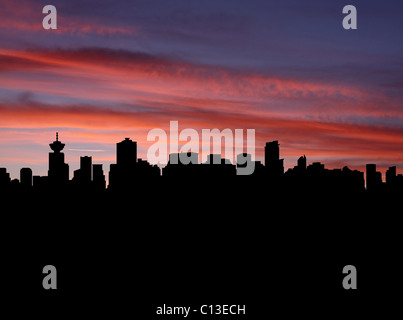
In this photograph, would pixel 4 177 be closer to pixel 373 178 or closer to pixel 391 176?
pixel 373 178

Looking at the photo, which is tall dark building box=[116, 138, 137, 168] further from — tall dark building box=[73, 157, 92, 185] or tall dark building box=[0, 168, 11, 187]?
tall dark building box=[0, 168, 11, 187]

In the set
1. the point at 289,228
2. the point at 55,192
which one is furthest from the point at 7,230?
the point at 289,228

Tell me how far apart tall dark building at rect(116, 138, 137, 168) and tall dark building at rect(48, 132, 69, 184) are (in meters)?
9.41

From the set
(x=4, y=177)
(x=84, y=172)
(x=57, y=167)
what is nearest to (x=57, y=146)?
(x=57, y=167)

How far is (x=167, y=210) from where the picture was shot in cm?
10706

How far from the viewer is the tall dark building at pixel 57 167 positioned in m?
90.7

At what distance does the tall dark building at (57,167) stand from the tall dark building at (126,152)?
9.41 m

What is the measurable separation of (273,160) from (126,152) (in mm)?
25867

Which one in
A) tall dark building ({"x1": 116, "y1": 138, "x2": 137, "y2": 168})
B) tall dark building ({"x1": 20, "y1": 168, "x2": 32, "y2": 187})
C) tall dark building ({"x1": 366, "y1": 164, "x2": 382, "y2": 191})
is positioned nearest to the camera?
tall dark building ({"x1": 116, "y1": 138, "x2": 137, "y2": 168})

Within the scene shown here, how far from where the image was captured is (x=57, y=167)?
92438mm

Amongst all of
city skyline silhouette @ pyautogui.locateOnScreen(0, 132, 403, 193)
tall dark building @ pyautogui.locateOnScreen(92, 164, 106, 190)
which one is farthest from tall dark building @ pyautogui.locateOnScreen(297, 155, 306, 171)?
tall dark building @ pyautogui.locateOnScreen(92, 164, 106, 190)

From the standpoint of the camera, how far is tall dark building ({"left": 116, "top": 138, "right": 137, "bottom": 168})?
88.1 meters
